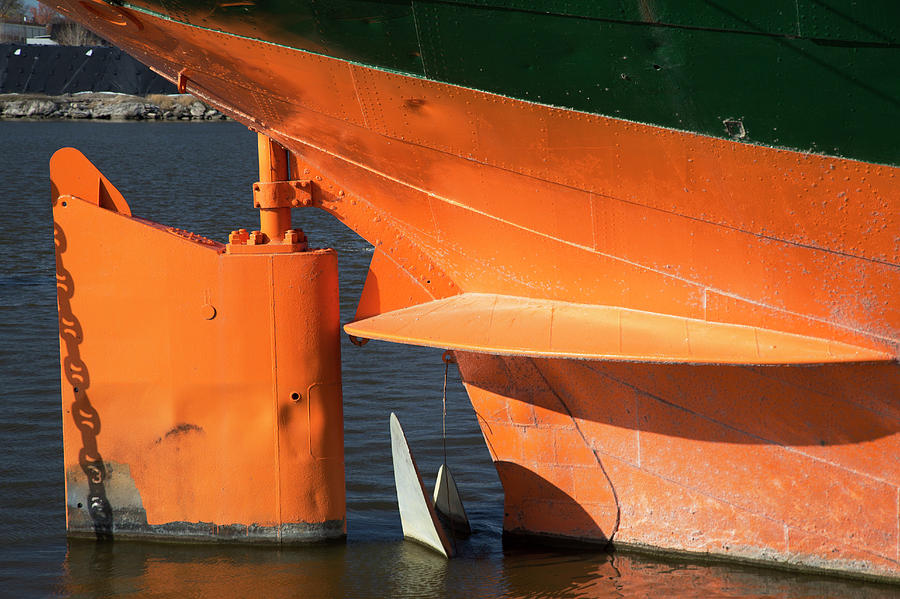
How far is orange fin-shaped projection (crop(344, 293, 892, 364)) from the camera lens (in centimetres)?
489

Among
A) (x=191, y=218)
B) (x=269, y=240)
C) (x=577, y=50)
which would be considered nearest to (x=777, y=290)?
(x=577, y=50)

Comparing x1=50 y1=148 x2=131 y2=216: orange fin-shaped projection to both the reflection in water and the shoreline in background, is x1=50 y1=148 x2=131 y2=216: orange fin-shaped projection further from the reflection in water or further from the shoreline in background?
the shoreline in background

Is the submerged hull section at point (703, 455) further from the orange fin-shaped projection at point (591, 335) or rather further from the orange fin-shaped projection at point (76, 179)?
the orange fin-shaped projection at point (76, 179)

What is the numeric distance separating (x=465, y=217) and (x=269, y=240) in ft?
3.55

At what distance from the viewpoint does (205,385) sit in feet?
18.9

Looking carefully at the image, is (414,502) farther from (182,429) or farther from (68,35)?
(68,35)

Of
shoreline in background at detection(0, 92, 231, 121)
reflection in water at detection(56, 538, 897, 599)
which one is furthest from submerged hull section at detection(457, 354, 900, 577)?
shoreline in background at detection(0, 92, 231, 121)

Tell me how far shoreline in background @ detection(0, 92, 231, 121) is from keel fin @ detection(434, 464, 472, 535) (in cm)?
6209

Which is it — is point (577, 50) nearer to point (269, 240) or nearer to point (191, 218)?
point (269, 240)

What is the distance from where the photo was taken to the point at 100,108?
65.4m

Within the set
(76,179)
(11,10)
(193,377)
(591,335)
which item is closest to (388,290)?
(193,377)

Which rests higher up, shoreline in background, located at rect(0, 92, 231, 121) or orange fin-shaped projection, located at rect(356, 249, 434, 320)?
shoreline in background, located at rect(0, 92, 231, 121)

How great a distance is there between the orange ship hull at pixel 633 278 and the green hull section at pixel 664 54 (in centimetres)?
9

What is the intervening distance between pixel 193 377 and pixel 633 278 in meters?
2.34
